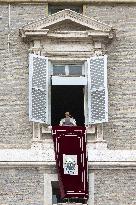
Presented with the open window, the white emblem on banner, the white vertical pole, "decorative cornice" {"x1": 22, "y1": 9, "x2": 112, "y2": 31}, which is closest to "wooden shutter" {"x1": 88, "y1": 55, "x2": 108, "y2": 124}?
the open window

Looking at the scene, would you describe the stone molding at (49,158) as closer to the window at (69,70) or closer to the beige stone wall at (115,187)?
the beige stone wall at (115,187)

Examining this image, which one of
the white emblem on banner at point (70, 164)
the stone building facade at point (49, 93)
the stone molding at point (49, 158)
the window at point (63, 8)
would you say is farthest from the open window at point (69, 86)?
the window at point (63, 8)

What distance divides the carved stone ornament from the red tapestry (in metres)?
2.88

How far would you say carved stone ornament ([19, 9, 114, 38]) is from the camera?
1164 inches

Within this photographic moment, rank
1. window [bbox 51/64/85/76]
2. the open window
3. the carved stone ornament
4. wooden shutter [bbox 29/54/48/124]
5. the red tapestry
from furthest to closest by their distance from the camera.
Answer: window [bbox 51/64/85/76] < the carved stone ornament < the open window < wooden shutter [bbox 29/54/48/124] < the red tapestry

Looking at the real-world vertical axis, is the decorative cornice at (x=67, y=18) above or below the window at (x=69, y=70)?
above

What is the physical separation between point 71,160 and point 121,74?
3154mm

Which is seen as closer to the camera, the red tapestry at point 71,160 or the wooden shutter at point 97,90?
the red tapestry at point 71,160

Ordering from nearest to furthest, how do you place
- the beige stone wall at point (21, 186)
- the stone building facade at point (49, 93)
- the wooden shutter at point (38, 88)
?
the beige stone wall at point (21, 186) < the stone building facade at point (49, 93) < the wooden shutter at point (38, 88)

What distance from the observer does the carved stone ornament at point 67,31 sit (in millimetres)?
29562

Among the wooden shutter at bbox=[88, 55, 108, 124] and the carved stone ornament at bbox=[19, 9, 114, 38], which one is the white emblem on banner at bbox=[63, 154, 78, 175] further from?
the carved stone ornament at bbox=[19, 9, 114, 38]

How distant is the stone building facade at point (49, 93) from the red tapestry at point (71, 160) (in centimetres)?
21

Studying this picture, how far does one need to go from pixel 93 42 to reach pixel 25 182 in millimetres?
4772

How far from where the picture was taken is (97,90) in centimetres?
2928
